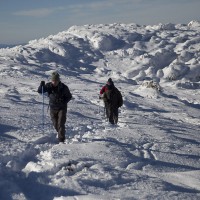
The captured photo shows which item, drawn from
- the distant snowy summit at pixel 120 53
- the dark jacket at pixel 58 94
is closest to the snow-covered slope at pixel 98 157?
the dark jacket at pixel 58 94

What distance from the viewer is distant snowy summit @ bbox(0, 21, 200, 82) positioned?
41688 mm

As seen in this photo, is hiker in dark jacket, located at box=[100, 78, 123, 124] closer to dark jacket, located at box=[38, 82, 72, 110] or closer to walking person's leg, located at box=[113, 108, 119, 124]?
walking person's leg, located at box=[113, 108, 119, 124]

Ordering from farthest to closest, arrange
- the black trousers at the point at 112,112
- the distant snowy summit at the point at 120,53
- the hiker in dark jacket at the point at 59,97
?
the distant snowy summit at the point at 120,53
the black trousers at the point at 112,112
the hiker in dark jacket at the point at 59,97

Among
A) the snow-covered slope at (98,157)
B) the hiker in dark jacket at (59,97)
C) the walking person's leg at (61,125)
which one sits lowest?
the snow-covered slope at (98,157)

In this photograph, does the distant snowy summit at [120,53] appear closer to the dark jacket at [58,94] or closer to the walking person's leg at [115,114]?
the walking person's leg at [115,114]

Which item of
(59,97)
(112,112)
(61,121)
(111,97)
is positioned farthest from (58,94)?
(112,112)

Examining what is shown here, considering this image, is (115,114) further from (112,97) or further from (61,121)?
(61,121)

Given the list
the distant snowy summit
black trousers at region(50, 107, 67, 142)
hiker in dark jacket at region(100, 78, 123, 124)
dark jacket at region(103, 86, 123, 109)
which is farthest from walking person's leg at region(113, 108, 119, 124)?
the distant snowy summit

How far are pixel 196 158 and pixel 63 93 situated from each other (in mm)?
3309

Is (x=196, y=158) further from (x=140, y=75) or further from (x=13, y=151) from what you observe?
(x=140, y=75)

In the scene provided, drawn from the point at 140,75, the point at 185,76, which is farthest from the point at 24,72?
the point at 185,76

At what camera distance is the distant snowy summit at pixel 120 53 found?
1641 inches

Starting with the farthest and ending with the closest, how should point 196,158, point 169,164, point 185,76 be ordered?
point 185,76
point 196,158
point 169,164

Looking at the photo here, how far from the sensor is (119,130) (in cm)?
973
